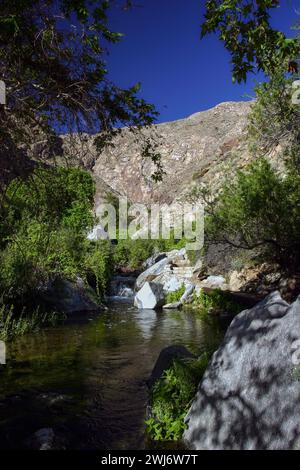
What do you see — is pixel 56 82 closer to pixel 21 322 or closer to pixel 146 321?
pixel 21 322

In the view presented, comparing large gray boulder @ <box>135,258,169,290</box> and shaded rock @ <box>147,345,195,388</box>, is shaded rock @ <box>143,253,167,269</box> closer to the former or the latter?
large gray boulder @ <box>135,258,169,290</box>

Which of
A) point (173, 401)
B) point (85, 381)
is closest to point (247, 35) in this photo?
point (173, 401)

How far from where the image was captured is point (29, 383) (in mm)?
8008

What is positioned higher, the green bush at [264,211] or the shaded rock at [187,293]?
the green bush at [264,211]

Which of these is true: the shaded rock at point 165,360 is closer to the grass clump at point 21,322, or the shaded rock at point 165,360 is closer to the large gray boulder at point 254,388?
the large gray boulder at point 254,388

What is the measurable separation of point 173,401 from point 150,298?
44.3 feet

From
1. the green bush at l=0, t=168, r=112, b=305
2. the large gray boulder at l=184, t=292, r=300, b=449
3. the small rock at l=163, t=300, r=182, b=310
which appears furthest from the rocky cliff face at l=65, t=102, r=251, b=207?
the large gray boulder at l=184, t=292, r=300, b=449

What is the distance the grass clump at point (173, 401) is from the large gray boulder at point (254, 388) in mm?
291

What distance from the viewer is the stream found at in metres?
5.96

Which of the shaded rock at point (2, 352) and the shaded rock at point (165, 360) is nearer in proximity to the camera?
the shaded rock at point (165, 360)

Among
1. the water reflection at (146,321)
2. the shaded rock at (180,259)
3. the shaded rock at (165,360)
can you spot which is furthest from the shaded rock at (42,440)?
the shaded rock at (180,259)

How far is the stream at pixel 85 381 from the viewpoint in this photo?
5.96 metres

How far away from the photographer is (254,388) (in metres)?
4.72

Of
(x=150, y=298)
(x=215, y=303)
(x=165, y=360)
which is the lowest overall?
(x=165, y=360)
